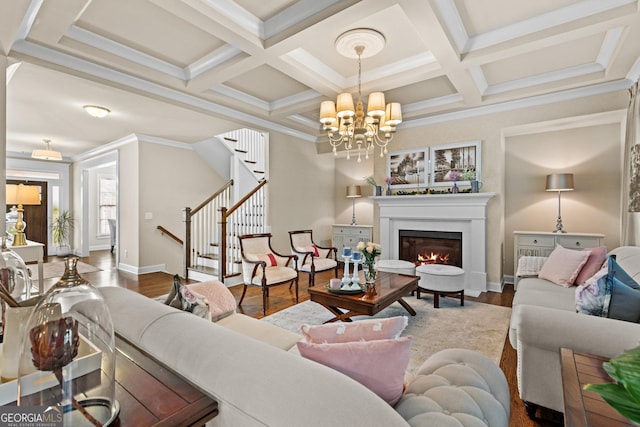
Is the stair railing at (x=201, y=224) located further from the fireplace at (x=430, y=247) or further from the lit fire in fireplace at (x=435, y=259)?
the lit fire in fireplace at (x=435, y=259)

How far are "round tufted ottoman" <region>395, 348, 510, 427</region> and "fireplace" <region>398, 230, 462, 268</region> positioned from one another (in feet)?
12.2

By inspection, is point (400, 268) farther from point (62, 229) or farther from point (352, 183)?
point (62, 229)

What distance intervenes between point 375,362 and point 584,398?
727 millimetres

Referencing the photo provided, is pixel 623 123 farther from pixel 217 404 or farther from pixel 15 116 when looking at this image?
pixel 15 116

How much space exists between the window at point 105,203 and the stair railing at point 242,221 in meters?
5.88

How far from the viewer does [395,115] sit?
322 centimetres

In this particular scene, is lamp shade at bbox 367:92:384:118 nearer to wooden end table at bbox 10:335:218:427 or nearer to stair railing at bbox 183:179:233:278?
wooden end table at bbox 10:335:218:427

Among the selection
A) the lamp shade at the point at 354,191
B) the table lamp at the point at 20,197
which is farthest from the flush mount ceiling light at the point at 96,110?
the lamp shade at the point at 354,191

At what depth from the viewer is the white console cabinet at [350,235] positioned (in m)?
5.99

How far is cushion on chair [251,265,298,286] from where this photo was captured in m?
3.63

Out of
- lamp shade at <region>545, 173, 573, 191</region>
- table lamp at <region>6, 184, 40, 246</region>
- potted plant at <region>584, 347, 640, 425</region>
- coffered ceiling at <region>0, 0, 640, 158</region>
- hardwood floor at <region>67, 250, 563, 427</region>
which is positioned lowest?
hardwood floor at <region>67, 250, 563, 427</region>

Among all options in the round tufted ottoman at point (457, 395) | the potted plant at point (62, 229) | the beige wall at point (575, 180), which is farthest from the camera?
the potted plant at point (62, 229)

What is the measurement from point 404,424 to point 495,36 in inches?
128

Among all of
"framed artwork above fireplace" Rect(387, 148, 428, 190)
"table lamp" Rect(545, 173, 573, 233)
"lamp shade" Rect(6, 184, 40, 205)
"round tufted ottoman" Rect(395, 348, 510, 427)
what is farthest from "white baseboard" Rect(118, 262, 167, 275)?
"table lamp" Rect(545, 173, 573, 233)
